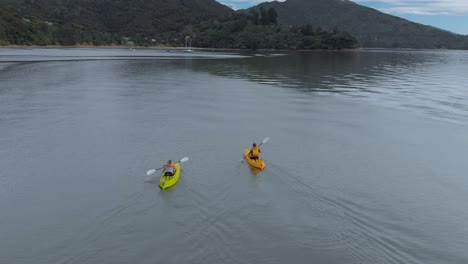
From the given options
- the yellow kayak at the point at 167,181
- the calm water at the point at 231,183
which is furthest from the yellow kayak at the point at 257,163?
the yellow kayak at the point at 167,181

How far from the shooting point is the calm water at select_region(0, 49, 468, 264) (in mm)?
15383

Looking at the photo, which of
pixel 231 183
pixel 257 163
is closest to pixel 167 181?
pixel 231 183

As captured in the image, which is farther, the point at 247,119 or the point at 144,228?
the point at 247,119

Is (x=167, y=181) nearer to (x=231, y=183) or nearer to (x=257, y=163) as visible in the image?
(x=231, y=183)

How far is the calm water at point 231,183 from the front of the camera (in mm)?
15383

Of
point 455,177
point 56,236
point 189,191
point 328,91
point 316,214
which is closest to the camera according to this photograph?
point 56,236

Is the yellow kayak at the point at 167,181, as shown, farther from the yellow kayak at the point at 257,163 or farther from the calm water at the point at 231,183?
the yellow kayak at the point at 257,163

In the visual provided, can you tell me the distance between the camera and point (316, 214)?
1808cm

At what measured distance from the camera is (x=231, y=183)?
858 inches

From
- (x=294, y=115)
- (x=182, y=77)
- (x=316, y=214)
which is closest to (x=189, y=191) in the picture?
(x=316, y=214)

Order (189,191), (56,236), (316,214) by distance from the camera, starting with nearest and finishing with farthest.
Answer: (56,236) → (316,214) → (189,191)

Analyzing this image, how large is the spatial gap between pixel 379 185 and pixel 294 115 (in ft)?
60.2

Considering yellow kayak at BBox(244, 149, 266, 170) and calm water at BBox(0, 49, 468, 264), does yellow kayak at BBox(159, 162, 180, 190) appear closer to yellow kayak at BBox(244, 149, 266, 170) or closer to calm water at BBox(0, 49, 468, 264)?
calm water at BBox(0, 49, 468, 264)

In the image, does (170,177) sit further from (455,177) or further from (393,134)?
(393,134)
